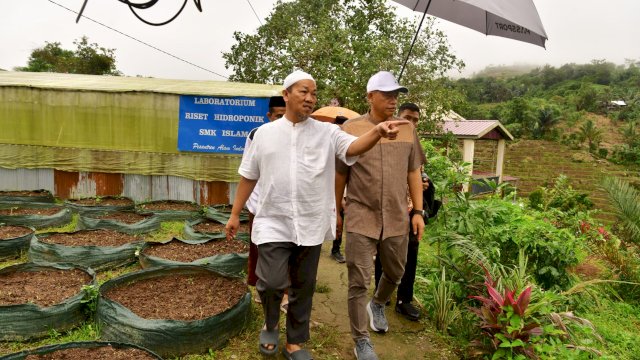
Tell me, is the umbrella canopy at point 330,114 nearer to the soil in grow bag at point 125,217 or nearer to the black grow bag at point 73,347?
the soil in grow bag at point 125,217

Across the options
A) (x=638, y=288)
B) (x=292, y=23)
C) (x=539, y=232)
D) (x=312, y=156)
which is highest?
(x=292, y=23)

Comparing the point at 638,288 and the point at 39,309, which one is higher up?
the point at 39,309

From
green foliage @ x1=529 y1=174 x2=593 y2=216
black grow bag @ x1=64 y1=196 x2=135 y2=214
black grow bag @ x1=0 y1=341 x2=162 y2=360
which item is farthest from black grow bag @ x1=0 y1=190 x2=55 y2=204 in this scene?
green foliage @ x1=529 y1=174 x2=593 y2=216

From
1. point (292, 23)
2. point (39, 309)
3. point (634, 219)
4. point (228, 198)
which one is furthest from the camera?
point (292, 23)

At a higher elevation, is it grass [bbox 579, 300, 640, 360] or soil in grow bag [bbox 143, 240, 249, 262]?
soil in grow bag [bbox 143, 240, 249, 262]

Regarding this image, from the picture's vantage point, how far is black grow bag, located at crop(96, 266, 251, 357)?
9.34 ft

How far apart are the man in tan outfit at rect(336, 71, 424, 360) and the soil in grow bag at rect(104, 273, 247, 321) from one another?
39.5 inches

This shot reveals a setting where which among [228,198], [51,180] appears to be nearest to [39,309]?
[228,198]

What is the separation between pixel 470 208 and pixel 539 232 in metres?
0.59

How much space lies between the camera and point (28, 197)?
7.31 m

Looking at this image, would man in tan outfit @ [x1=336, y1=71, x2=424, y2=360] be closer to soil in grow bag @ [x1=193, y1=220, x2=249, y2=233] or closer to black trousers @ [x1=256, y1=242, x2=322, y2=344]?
black trousers @ [x1=256, y1=242, x2=322, y2=344]

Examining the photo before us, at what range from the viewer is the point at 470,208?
407 centimetres

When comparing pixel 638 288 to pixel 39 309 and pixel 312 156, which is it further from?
pixel 39 309

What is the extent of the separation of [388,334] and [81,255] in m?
3.16
